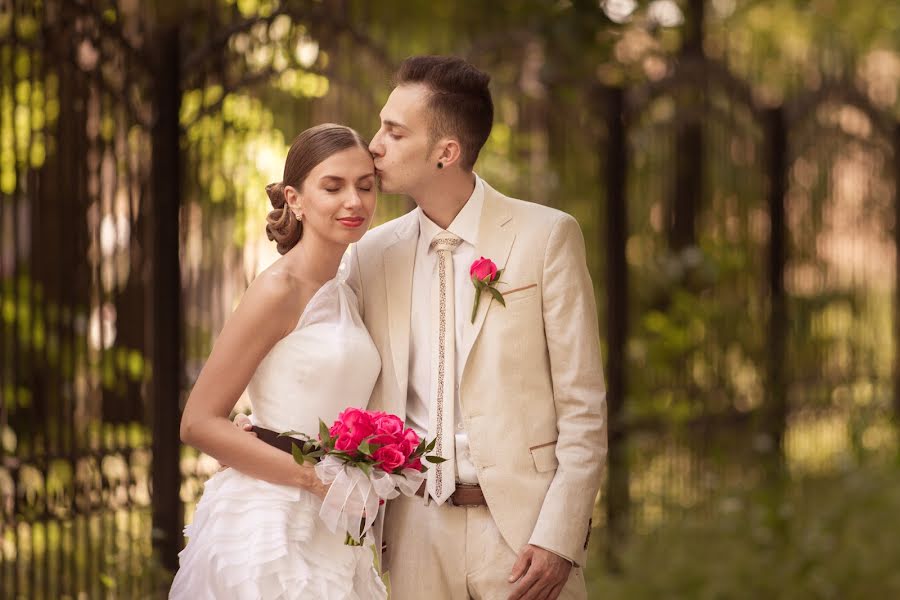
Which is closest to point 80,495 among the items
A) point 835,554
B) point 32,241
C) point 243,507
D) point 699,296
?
point 32,241

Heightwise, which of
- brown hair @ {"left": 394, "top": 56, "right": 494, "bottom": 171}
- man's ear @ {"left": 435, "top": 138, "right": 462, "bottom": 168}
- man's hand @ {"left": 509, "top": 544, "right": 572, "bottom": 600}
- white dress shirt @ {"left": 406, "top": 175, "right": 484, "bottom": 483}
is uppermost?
brown hair @ {"left": 394, "top": 56, "right": 494, "bottom": 171}

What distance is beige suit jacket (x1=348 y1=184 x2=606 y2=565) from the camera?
3318mm

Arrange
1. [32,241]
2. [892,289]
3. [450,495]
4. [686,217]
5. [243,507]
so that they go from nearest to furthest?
[243,507] < [450,495] < [32,241] < [686,217] < [892,289]

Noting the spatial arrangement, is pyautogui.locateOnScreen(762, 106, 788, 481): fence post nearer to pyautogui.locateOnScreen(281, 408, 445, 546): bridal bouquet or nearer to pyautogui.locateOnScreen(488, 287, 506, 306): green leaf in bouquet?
pyautogui.locateOnScreen(488, 287, 506, 306): green leaf in bouquet

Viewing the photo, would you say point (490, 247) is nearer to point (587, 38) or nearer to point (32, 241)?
point (32, 241)

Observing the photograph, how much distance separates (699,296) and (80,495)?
452cm

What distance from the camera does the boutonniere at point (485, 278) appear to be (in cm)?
332

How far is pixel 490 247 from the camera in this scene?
11.2 feet

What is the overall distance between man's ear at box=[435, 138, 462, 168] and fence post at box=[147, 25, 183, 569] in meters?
1.72

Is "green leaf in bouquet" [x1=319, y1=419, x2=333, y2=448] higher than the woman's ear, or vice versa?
the woman's ear

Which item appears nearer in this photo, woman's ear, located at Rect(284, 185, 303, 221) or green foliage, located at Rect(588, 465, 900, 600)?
woman's ear, located at Rect(284, 185, 303, 221)

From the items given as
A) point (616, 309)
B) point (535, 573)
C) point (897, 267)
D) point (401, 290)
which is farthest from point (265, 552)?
point (897, 267)

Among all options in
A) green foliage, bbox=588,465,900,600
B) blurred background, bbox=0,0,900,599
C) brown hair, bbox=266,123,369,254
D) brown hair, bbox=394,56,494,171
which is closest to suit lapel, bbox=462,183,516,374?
brown hair, bbox=394,56,494,171

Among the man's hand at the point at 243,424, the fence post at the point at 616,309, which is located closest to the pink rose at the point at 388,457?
the man's hand at the point at 243,424
